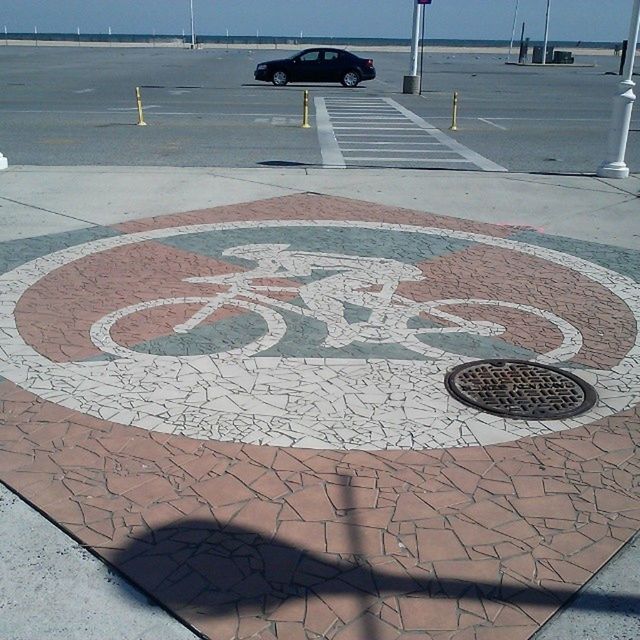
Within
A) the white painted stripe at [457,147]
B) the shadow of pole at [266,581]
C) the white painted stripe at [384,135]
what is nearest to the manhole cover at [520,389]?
the shadow of pole at [266,581]

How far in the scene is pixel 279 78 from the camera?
33.5 meters

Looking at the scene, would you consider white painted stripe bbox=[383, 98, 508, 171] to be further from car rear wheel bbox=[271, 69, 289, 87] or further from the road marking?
car rear wheel bbox=[271, 69, 289, 87]

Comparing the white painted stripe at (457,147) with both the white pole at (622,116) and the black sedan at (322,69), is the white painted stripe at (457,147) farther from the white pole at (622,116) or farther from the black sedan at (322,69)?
the black sedan at (322,69)

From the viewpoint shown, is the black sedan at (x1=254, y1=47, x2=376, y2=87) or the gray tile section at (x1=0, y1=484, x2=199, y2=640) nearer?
the gray tile section at (x1=0, y1=484, x2=199, y2=640)

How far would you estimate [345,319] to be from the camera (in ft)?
20.7

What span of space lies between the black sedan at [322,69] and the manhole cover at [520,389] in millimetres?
29713

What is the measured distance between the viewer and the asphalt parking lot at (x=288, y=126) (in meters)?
15.0

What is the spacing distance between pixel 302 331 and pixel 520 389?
71.6 inches

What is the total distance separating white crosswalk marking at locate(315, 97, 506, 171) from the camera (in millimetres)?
14914

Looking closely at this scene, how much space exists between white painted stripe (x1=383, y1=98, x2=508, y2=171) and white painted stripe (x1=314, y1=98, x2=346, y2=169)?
2.57 meters

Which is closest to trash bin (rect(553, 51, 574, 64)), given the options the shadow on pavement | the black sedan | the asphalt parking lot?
the asphalt parking lot

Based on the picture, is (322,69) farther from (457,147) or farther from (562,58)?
(562,58)

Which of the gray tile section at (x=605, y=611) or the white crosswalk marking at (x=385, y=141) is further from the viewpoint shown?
the white crosswalk marking at (x=385, y=141)

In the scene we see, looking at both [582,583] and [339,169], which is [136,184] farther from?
[582,583]
